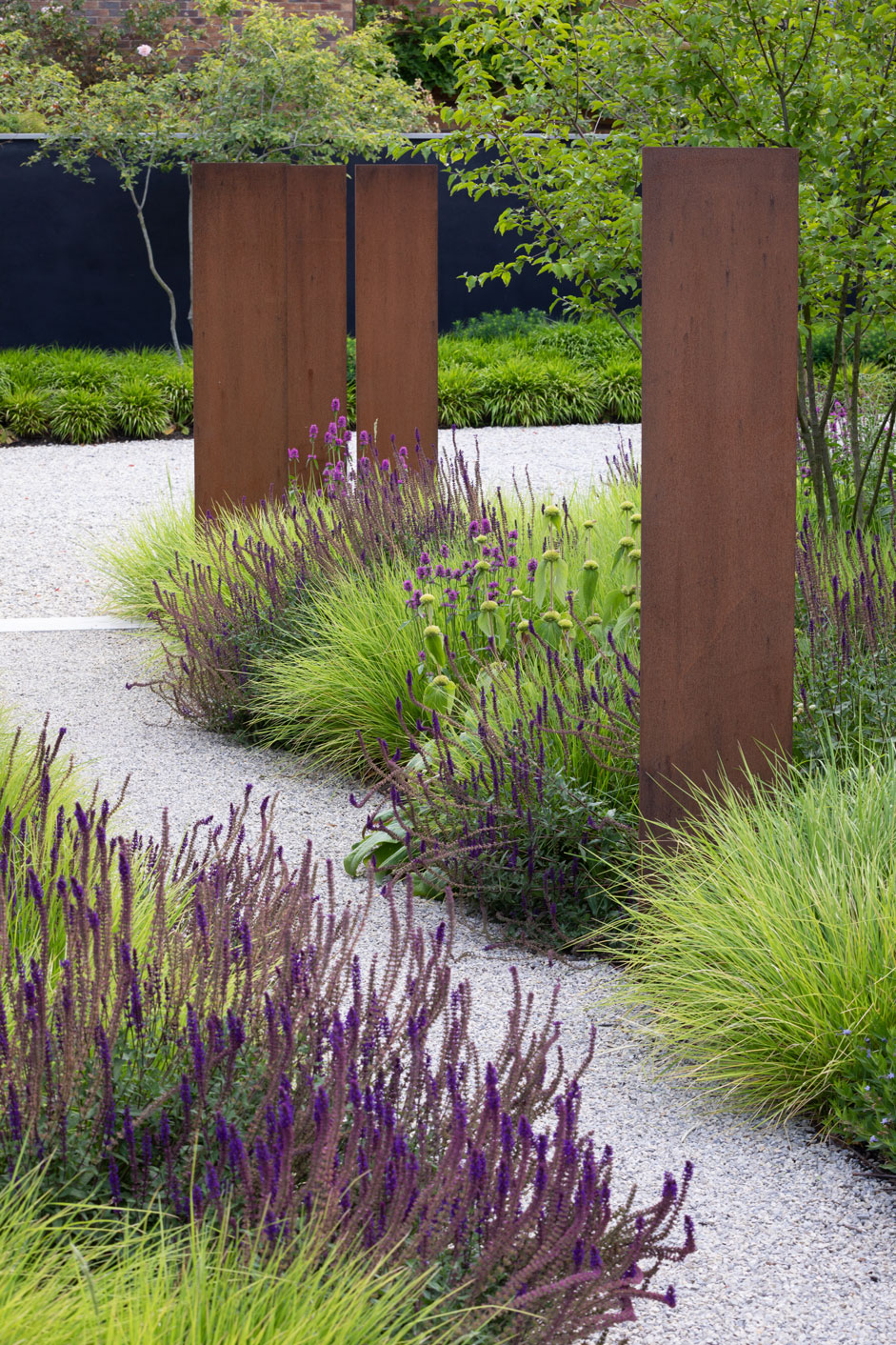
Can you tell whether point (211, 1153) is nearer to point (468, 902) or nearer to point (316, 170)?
point (468, 902)

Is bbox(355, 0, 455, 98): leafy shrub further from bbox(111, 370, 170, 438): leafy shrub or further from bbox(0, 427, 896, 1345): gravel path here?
bbox(0, 427, 896, 1345): gravel path

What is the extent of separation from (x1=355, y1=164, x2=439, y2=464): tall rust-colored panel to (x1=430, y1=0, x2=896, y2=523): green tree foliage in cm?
113

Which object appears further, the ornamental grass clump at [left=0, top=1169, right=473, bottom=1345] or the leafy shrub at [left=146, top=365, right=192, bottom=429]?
the leafy shrub at [left=146, top=365, right=192, bottom=429]

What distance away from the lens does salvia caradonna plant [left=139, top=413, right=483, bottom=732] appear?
17.5 feet

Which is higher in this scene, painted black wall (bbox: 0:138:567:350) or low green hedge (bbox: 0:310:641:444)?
painted black wall (bbox: 0:138:567:350)

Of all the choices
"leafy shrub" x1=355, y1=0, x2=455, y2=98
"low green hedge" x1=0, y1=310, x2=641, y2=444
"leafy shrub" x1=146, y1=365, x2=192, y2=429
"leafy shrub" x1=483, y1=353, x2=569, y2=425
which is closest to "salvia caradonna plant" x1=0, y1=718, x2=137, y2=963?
"low green hedge" x1=0, y1=310, x2=641, y2=444

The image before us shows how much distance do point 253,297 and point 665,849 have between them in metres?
4.28

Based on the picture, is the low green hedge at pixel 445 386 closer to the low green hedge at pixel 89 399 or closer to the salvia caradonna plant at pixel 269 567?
the low green hedge at pixel 89 399

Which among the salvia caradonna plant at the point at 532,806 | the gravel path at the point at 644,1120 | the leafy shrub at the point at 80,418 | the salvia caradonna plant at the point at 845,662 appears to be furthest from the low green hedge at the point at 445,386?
the salvia caradonna plant at the point at 532,806

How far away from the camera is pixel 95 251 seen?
15133 millimetres

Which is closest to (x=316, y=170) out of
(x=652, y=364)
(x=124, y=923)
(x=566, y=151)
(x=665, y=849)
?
(x=566, y=151)

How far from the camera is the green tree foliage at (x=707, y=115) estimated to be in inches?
178

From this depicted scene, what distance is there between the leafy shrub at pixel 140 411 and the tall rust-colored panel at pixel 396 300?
6.65 meters

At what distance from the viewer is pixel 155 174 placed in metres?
15.2
